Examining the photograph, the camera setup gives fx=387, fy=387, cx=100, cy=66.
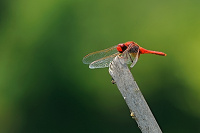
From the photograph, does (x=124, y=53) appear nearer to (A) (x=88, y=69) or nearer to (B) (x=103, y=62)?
(B) (x=103, y=62)

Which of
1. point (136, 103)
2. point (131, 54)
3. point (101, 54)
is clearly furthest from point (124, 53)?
point (136, 103)

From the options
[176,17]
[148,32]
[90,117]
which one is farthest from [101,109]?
[176,17]

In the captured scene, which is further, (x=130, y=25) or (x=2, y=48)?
(x=2, y=48)

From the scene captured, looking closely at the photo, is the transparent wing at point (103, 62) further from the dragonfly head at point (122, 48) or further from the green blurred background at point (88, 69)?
the green blurred background at point (88, 69)

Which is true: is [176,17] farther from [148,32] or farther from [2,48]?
[2,48]

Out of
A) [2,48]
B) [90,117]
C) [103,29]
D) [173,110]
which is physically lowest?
[173,110]

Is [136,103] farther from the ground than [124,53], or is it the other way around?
[124,53]

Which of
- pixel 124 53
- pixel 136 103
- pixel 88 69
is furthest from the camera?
pixel 88 69

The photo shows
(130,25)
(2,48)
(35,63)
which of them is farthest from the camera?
(2,48)

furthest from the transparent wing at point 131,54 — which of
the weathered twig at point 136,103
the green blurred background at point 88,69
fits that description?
A: the green blurred background at point 88,69
